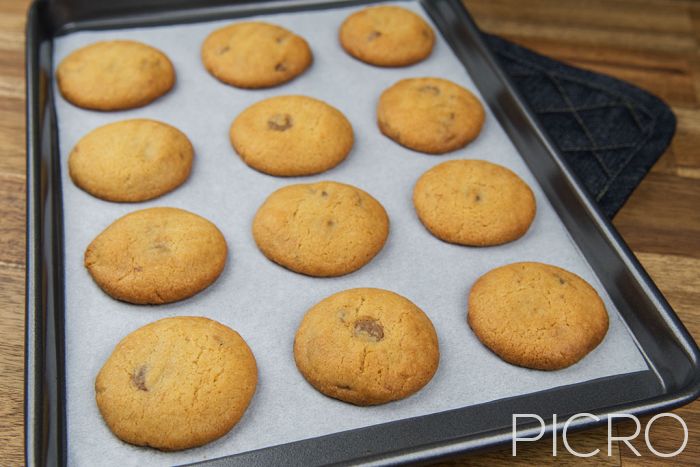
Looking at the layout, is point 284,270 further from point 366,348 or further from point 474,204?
point 474,204

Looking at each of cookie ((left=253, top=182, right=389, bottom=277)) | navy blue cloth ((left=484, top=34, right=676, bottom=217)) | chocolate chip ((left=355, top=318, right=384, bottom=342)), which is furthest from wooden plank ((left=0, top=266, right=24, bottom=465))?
navy blue cloth ((left=484, top=34, right=676, bottom=217))

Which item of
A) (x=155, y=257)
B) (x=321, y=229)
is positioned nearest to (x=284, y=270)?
(x=321, y=229)

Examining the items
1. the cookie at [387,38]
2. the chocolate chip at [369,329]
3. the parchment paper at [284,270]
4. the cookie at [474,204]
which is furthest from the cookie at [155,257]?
the cookie at [387,38]

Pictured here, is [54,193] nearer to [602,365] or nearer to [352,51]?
[352,51]

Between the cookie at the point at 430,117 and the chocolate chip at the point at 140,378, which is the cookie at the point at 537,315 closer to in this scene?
the cookie at the point at 430,117

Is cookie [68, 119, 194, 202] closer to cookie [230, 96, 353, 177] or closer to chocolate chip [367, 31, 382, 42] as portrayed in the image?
cookie [230, 96, 353, 177]

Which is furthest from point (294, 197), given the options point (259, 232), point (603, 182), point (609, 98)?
point (609, 98)
